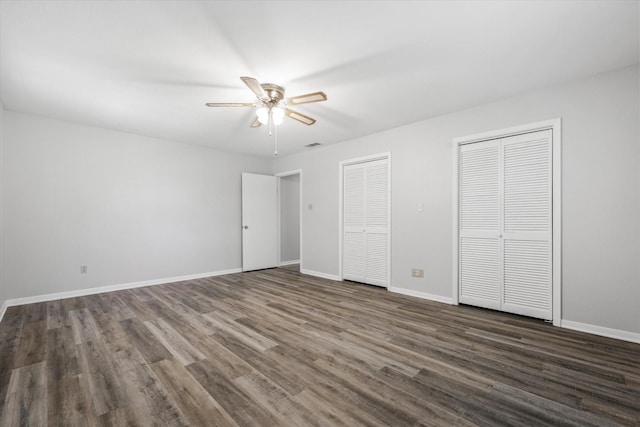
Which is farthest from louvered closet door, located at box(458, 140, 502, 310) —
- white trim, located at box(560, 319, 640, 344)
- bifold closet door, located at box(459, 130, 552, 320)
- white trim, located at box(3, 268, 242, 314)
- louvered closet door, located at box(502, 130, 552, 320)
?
white trim, located at box(3, 268, 242, 314)

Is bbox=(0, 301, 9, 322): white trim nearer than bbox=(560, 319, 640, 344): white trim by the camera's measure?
No

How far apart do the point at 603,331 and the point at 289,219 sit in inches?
226

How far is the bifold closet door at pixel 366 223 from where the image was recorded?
178 inches

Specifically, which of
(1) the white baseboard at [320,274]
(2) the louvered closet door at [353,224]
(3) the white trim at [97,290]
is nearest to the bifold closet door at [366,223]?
(2) the louvered closet door at [353,224]

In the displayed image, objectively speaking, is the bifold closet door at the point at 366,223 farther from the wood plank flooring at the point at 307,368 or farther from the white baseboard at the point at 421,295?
the wood plank flooring at the point at 307,368

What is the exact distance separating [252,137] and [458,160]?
329cm

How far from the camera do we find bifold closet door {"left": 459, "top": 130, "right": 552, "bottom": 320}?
3049 millimetres

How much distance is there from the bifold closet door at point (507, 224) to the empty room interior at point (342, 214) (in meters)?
0.02

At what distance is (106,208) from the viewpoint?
438 centimetres

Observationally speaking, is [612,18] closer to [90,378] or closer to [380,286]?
[380,286]

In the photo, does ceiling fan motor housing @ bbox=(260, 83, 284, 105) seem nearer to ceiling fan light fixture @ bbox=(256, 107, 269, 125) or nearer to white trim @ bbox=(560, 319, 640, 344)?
ceiling fan light fixture @ bbox=(256, 107, 269, 125)

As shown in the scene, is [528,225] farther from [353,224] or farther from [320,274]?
[320,274]

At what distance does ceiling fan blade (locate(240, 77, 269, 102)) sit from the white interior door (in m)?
3.47

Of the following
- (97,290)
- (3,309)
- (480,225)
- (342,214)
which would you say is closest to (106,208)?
(97,290)
